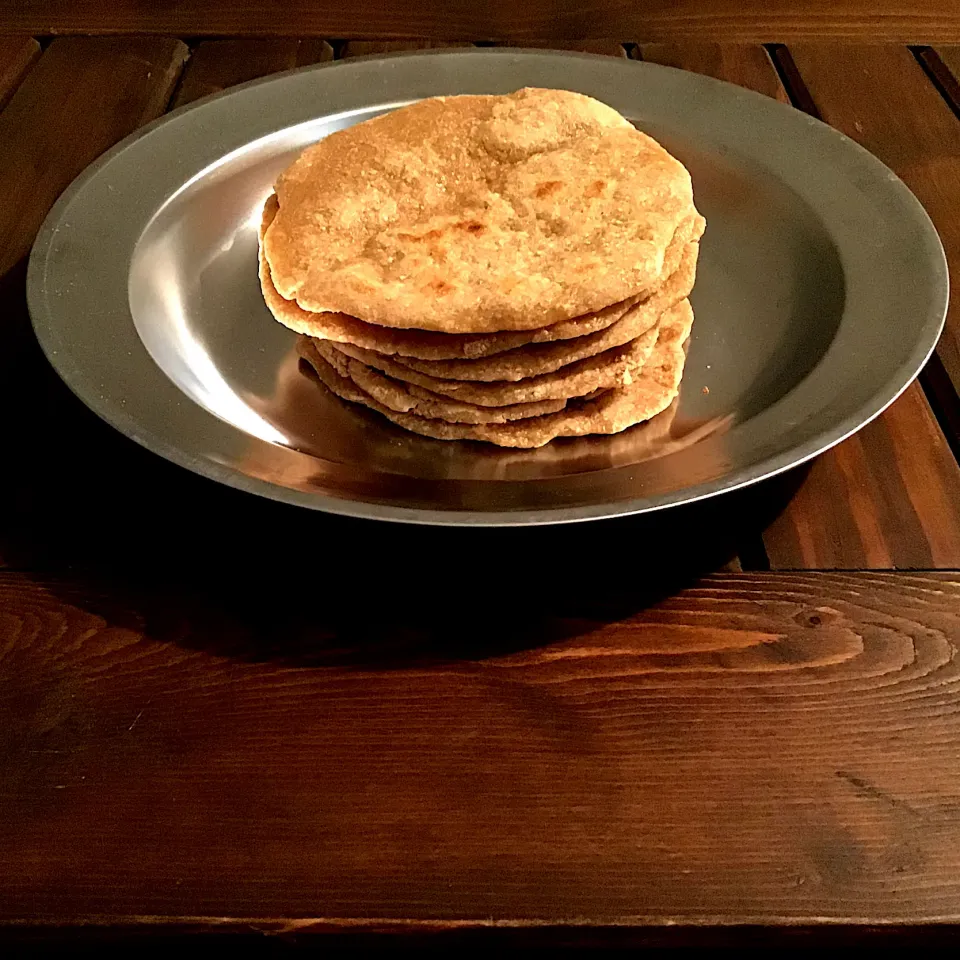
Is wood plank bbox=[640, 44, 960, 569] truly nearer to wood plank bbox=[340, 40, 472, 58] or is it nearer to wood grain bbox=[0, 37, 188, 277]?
wood grain bbox=[0, 37, 188, 277]

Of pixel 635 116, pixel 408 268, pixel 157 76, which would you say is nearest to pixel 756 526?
pixel 408 268

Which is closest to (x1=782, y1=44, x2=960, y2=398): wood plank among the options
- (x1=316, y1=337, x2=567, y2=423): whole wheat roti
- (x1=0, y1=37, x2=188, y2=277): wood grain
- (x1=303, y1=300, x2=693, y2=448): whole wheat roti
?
(x1=303, y1=300, x2=693, y2=448): whole wheat roti

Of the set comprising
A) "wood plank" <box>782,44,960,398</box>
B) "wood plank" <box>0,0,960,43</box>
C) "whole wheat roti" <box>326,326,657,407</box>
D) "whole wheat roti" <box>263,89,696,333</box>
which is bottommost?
"whole wheat roti" <box>326,326,657,407</box>

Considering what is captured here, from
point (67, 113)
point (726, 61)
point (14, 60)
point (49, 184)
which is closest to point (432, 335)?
point (49, 184)

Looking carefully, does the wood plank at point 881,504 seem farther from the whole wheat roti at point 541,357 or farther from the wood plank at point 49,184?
the wood plank at point 49,184

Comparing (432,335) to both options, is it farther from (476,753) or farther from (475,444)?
(476,753)
